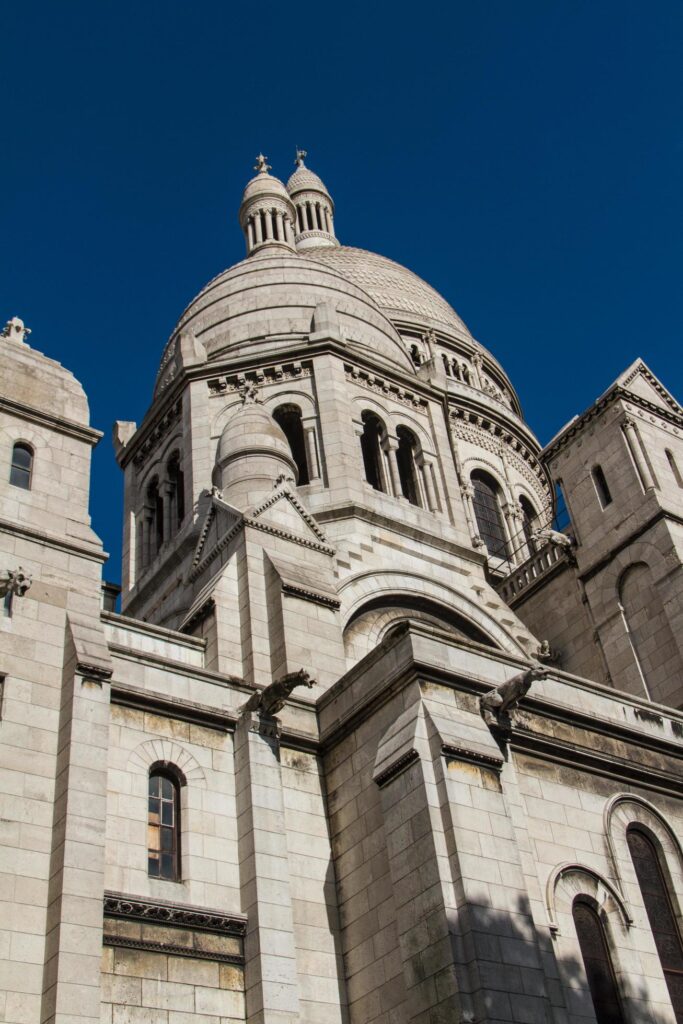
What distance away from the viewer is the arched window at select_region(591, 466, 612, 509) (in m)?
33.3

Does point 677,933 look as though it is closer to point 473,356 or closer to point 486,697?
point 486,697

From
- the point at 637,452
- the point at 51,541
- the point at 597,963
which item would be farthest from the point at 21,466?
the point at 637,452

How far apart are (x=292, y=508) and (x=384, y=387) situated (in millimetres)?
10346

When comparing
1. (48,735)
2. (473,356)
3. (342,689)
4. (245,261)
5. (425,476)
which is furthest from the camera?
(473,356)

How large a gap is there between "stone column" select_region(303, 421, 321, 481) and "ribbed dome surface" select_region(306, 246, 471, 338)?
23830 mm

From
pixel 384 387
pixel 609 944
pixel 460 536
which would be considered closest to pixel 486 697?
pixel 609 944

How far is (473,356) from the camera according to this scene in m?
58.1

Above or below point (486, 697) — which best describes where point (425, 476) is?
above

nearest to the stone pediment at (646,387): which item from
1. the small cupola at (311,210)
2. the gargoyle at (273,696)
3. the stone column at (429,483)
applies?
the stone column at (429,483)

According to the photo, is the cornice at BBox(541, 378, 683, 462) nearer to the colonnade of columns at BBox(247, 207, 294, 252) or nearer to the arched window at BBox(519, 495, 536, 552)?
the arched window at BBox(519, 495, 536, 552)

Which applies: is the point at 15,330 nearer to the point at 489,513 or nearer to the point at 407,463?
the point at 407,463

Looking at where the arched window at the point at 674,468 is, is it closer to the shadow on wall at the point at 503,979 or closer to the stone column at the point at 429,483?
the stone column at the point at 429,483

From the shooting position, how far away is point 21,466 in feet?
74.4

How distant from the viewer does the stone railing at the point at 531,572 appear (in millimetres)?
34156
